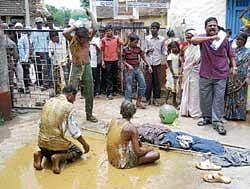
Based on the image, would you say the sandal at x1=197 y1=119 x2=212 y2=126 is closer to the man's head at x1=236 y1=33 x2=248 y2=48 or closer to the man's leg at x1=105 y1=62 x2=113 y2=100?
the man's head at x1=236 y1=33 x2=248 y2=48

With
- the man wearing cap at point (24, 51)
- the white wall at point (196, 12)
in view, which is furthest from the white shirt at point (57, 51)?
the white wall at point (196, 12)

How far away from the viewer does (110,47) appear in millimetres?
8953

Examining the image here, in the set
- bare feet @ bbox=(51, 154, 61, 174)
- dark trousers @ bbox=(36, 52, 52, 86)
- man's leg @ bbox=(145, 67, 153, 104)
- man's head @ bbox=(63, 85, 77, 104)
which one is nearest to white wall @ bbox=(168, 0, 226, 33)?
man's leg @ bbox=(145, 67, 153, 104)

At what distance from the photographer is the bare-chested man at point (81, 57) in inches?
266

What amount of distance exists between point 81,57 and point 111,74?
2.41m

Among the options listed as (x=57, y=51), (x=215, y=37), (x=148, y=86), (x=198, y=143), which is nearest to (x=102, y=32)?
(x=57, y=51)

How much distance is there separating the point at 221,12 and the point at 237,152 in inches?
227

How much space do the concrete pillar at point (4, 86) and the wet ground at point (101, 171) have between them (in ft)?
2.55

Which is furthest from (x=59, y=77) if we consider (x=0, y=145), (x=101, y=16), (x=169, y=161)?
(x=101, y=16)

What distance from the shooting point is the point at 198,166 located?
16.9 ft

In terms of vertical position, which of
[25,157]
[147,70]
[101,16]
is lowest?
[25,157]

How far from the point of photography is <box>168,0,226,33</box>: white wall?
1055 cm

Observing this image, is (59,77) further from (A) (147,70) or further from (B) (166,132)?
(B) (166,132)

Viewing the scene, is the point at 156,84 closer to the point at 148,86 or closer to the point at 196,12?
the point at 148,86
